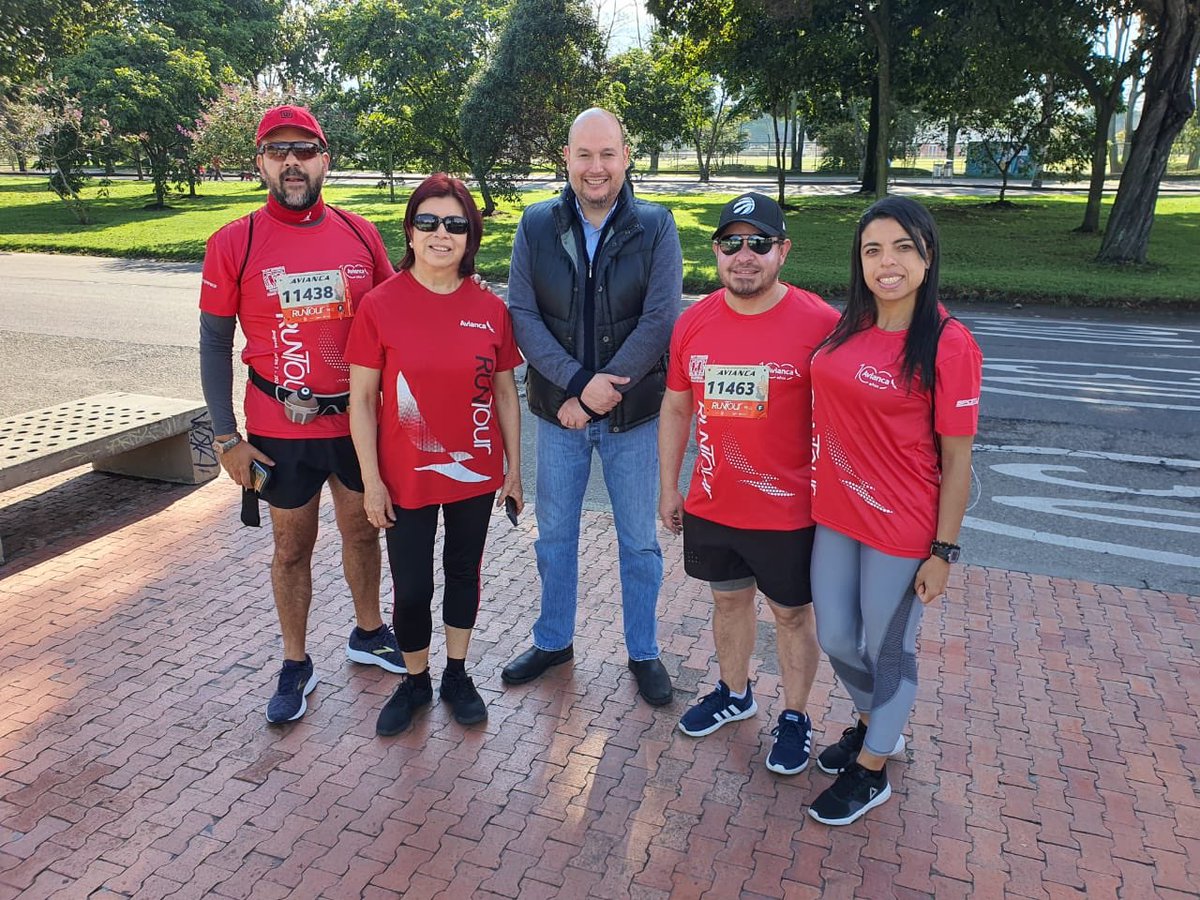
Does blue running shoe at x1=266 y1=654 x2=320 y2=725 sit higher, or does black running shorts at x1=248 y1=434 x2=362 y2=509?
black running shorts at x1=248 y1=434 x2=362 y2=509

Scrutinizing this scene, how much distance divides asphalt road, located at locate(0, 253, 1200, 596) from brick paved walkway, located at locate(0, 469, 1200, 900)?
0.70m

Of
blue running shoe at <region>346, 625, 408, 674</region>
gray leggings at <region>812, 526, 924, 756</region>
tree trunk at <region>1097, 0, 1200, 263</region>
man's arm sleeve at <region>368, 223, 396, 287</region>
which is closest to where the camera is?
gray leggings at <region>812, 526, 924, 756</region>

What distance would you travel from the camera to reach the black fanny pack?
3.50 meters

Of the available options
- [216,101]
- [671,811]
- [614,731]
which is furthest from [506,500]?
[216,101]

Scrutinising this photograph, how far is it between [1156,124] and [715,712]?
1628 cm

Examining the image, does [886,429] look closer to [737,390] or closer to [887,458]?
[887,458]

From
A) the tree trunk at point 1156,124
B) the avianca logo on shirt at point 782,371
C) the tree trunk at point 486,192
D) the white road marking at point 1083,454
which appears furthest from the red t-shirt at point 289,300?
the tree trunk at point 486,192

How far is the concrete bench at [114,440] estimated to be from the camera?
5.49 metres

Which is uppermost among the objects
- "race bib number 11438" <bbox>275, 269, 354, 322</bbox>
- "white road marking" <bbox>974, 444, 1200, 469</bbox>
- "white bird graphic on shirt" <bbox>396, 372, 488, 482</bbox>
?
"race bib number 11438" <bbox>275, 269, 354, 322</bbox>

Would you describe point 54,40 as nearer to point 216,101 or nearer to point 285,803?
point 216,101

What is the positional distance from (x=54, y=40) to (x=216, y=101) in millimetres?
8202

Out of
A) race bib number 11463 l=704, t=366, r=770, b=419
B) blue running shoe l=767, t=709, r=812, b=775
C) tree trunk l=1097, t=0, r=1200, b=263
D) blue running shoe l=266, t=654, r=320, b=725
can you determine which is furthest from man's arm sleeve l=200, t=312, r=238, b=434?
tree trunk l=1097, t=0, r=1200, b=263

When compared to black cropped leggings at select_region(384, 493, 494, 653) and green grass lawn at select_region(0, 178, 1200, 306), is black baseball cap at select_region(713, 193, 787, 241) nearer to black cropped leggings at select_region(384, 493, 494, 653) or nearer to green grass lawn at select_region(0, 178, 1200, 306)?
black cropped leggings at select_region(384, 493, 494, 653)

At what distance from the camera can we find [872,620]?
301cm
